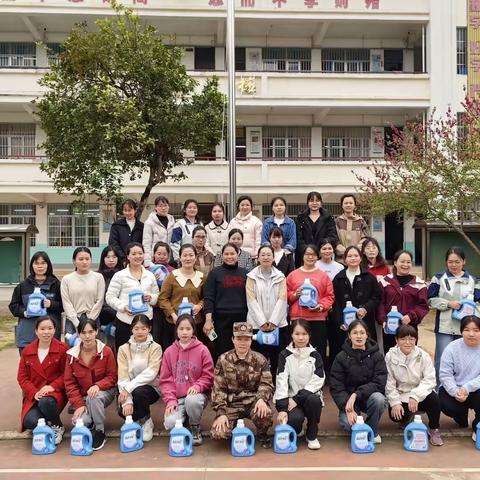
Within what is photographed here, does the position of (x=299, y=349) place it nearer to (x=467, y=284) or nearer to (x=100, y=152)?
(x=467, y=284)

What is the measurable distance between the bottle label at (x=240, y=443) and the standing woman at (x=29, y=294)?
2296 mm

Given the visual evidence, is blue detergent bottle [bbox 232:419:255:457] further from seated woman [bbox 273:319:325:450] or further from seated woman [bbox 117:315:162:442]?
seated woman [bbox 117:315:162:442]

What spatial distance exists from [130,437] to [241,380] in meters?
1.07

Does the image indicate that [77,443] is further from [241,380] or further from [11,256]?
[11,256]

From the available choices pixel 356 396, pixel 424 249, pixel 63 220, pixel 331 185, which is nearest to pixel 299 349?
pixel 356 396

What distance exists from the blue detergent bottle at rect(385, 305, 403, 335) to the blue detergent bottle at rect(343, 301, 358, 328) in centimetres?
34

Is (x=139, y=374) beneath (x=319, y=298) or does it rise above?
beneath

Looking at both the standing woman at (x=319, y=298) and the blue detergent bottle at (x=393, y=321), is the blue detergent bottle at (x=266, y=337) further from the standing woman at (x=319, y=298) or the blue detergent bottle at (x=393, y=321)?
the blue detergent bottle at (x=393, y=321)

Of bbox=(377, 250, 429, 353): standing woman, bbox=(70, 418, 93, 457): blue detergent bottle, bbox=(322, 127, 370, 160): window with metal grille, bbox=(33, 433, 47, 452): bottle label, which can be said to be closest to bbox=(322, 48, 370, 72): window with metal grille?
bbox=(322, 127, 370, 160): window with metal grille

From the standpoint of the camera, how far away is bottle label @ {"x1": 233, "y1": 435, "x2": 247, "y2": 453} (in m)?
4.53

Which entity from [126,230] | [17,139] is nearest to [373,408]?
[126,230]

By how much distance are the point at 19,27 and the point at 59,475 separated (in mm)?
20369

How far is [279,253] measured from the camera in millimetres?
6316

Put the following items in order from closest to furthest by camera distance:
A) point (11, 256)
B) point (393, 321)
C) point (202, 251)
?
point (393, 321), point (202, 251), point (11, 256)
